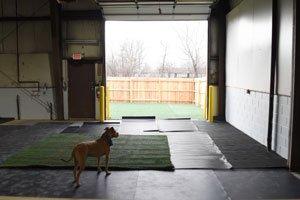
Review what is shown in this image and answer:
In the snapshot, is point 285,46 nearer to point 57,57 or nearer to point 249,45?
point 249,45

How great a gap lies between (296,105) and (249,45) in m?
3.41

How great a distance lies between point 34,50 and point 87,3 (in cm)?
229

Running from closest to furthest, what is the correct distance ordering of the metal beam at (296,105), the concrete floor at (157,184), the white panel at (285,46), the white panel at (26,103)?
the concrete floor at (157,184) → the metal beam at (296,105) → the white panel at (285,46) → the white panel at (26,103)

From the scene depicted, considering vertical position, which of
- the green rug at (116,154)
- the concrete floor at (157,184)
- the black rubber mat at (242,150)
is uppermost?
the green rug at (116,154)

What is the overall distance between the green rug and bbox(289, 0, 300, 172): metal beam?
1902mm

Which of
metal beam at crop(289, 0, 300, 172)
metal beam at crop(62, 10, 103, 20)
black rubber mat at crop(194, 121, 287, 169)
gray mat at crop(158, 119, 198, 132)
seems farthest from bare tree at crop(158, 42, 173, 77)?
metal beam at crop(289, 0, 300, 172)

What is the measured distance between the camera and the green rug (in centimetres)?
559

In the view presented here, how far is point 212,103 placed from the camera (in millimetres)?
10914

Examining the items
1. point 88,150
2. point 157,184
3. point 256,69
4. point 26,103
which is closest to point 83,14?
point 26,103

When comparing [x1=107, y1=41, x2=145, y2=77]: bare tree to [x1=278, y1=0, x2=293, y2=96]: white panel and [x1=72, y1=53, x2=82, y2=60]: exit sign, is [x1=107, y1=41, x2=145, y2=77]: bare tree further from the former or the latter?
[x1=278, y1=0, x2=293, y2=96]: white panel

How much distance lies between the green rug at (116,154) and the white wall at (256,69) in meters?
2.10

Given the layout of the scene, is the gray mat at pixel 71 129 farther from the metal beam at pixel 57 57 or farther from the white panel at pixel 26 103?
the white panel at pixel 26 103

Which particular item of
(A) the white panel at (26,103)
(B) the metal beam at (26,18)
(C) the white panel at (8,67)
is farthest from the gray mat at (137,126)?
(B) the metal beam at (26,18)

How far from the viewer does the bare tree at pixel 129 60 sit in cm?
2694
